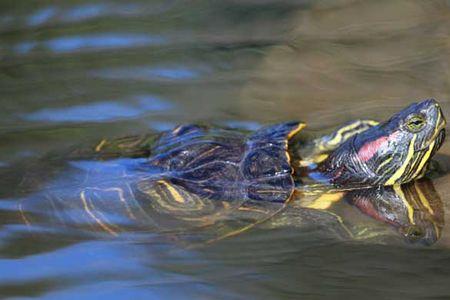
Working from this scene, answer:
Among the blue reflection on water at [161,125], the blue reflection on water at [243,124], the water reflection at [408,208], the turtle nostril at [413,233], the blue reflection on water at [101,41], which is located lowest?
the turtle nostril at [413,233]

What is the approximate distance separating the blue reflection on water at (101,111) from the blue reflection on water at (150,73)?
1.12 feet

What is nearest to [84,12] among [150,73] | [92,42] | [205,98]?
[92,42]

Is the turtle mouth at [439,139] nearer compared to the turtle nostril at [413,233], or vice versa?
the turtle nostril at [413,233]

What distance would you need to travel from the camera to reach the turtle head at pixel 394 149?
4.23 meters

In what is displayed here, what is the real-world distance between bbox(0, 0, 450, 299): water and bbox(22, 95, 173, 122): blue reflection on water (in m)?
0.01

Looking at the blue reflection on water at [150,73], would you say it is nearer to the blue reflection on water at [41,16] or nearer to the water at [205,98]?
the water at [205,98]

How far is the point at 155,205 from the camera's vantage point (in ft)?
13.5

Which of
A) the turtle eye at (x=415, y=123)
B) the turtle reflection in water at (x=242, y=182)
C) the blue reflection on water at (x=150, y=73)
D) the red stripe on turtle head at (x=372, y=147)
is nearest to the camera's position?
the turtle reflection in water at (x=242, y=182)

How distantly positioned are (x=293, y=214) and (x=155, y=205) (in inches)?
26.4

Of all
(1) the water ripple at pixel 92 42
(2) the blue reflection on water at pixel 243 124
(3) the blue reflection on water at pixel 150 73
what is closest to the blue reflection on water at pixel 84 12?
(1) the water ripple at pixel 92 42

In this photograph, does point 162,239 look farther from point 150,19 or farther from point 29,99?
point 150,19

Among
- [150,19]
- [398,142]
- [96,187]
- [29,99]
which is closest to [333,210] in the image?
[398,142]

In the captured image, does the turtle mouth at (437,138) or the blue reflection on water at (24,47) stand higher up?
the blue reflection on water at (24,47)

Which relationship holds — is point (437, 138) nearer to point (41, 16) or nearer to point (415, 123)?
point (415, 123)
